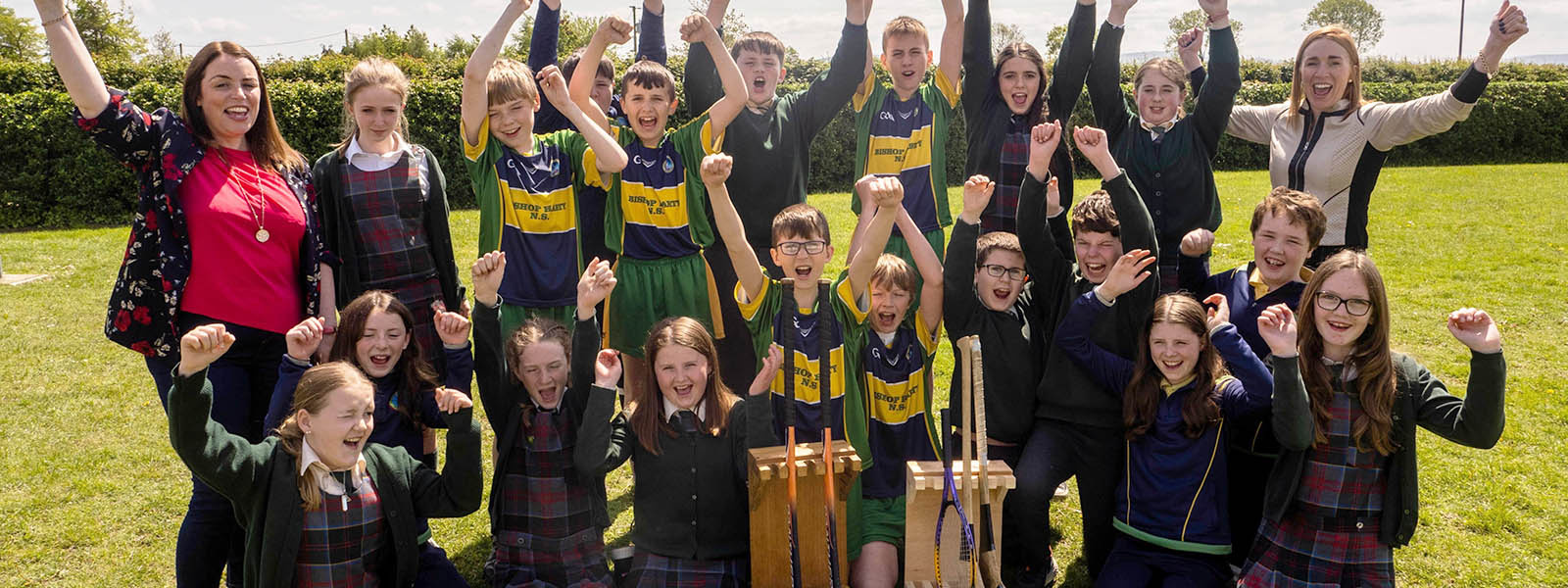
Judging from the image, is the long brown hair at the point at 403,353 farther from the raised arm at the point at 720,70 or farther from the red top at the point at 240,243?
the raised arm at the point at 720,70

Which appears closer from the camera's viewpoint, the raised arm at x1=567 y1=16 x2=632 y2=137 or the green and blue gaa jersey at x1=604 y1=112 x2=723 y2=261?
the raised arm at x1=567 y1=16 x2=632 y2=137

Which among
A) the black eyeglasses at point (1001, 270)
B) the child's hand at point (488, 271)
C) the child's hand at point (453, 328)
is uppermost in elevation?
the child's hand at point (488, 271)

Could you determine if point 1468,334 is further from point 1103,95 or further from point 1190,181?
point 1103,95

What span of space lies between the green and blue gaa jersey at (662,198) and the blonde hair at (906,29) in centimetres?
99

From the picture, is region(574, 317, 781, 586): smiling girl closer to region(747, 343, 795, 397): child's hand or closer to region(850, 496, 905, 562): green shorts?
region(747, 343, 795, 397): child's hand

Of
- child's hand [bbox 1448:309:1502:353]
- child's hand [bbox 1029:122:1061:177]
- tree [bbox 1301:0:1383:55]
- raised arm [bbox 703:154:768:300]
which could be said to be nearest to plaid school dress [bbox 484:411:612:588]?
raised arm [bbox 703:154:768:300]

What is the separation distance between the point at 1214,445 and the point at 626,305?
96.3 inches

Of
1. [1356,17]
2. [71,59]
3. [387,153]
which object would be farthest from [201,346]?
[1356,17]

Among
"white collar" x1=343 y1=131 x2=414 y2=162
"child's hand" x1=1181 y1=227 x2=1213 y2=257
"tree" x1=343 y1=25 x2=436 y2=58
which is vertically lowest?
"child's hand" x1=1181 y1=227 x2=1213 y2=257

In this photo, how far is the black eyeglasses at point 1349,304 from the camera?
3375mm

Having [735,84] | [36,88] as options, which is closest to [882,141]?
[735,84]

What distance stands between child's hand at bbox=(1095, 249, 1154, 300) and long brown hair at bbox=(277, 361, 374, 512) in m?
2.58

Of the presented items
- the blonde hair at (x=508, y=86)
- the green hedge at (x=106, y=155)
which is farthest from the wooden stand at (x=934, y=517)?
the green hedge at (x=106, y=155)

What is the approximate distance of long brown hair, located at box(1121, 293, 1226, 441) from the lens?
3.61 meters
